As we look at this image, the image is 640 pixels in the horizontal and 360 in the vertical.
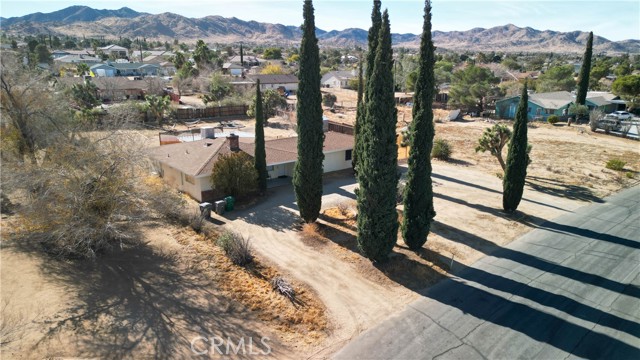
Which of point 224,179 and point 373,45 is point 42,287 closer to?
point 224,179

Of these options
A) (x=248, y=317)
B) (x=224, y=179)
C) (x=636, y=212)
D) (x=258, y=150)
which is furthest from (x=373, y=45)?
(x=636, y=212)

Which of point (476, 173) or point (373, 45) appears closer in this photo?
point (373, 45)

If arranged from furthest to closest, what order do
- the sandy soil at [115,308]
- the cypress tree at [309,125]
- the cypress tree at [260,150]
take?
the cypress tree at [260,150] → the cypress tree at [309,125] → the sandy soil at [115,308]

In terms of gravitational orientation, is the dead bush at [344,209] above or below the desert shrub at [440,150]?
below

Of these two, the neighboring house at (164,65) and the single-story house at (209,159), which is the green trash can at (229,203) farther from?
the neighboring house at (164,65)

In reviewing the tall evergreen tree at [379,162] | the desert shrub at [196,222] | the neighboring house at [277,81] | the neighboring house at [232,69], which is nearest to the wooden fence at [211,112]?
the neighboring house at [277,81]

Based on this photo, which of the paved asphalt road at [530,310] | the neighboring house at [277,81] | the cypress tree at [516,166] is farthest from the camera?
the neighboring house at [277,81]
